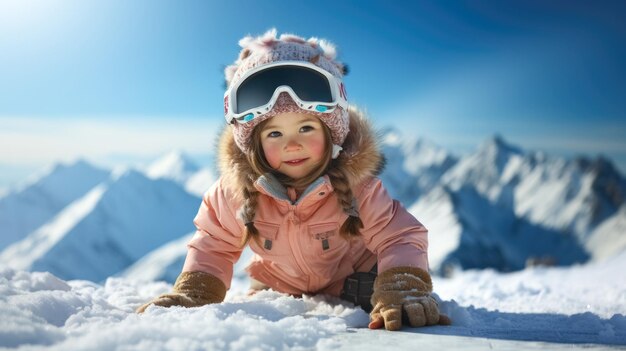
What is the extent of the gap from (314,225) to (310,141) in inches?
17.5

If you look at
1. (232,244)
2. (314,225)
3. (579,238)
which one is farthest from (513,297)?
(579,238)

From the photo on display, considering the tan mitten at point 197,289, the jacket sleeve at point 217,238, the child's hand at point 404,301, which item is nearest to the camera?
the child's hand at point 404,301

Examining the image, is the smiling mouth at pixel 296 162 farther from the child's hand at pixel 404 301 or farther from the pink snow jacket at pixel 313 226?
the child's hand at pixel 404 301

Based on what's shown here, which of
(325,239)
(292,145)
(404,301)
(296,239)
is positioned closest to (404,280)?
(404,301)

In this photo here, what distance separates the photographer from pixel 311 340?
1.88 metres

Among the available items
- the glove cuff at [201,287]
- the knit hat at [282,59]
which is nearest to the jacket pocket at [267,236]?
the glove cuff at [201,287]

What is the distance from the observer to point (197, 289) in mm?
2855

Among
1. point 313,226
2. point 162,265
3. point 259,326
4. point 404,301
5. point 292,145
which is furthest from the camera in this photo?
point 162,265

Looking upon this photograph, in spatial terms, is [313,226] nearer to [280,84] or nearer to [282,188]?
[282,188]

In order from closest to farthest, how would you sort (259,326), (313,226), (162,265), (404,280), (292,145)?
(259,326) → (404,280) → (292,145) → (313,226) → (162,265)

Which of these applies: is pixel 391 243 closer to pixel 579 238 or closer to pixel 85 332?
pixel 85 332

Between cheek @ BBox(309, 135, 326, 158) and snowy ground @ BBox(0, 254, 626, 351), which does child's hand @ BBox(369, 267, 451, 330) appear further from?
cheek @ BBox(309, 135, 326, 158)

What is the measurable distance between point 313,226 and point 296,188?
0.72 feet

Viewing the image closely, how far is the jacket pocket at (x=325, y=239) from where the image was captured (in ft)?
9.42
